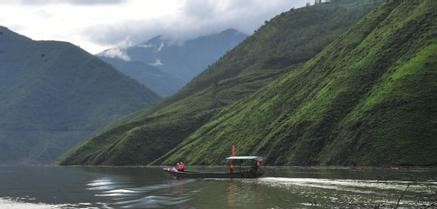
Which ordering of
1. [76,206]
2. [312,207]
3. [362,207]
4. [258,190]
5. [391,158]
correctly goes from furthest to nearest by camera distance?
[391,158] → [258,190] → [76,206] → [312,207] → [362,207]

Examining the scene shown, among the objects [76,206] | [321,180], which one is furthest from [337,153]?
[76,206]

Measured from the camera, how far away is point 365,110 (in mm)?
195625

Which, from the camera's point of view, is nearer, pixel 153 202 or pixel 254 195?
pixel 153 202

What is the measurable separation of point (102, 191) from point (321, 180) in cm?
4948

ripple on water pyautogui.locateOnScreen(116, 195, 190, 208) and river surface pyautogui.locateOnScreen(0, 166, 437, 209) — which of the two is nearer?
river surface pyautogui.locateOnScreen(0, 166, 437, 209)

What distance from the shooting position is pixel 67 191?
13775 centimetres

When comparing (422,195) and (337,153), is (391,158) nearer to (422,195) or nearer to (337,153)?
(337,153)

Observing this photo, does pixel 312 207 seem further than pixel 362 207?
Yes

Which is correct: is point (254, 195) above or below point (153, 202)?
above

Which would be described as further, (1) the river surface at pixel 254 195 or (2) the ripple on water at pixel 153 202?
(2) the ripple on water at pixel 153 202

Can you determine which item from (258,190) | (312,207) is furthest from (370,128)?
(312,207)

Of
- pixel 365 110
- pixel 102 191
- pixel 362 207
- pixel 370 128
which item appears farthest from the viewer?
pixel 365 110

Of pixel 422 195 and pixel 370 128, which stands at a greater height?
pixel 370 128

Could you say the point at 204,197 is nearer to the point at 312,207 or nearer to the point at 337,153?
the point at 312,207
